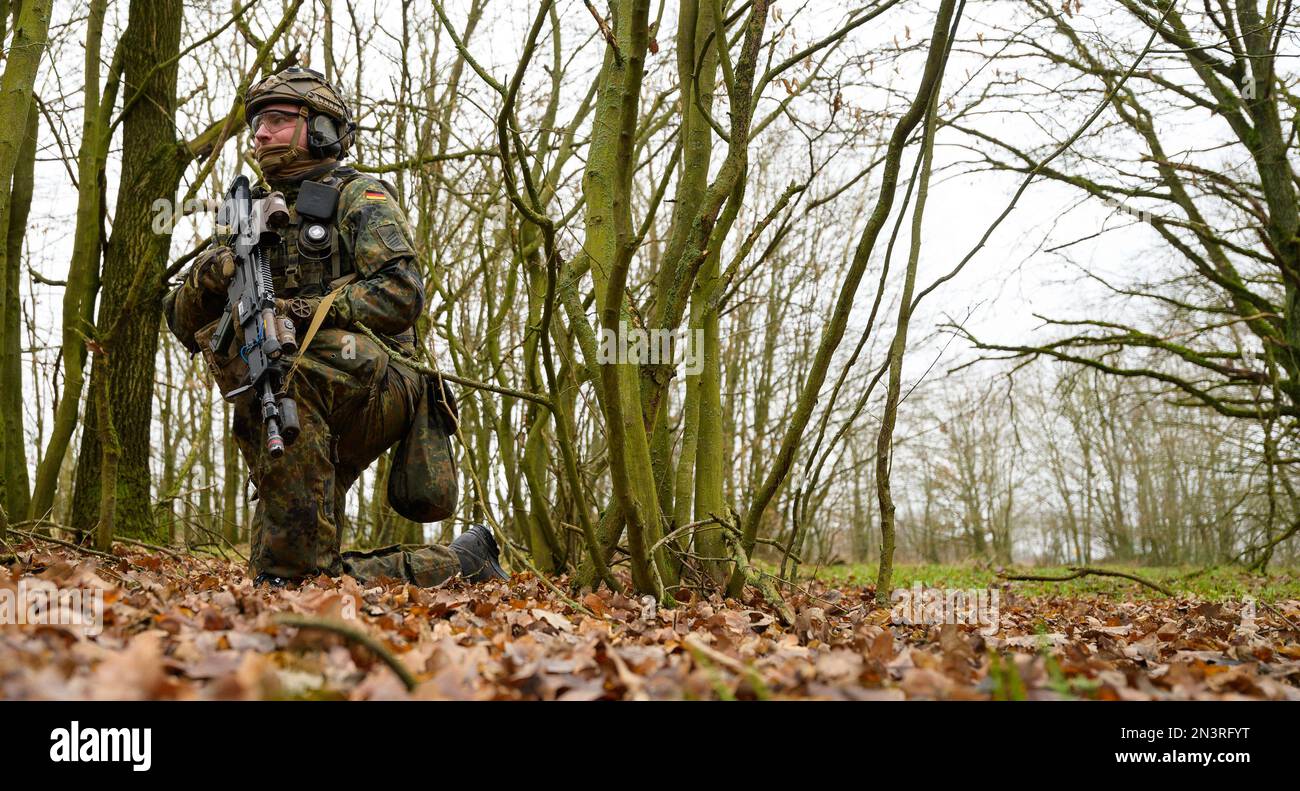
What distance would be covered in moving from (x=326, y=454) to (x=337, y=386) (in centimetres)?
28

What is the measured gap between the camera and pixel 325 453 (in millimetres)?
3672

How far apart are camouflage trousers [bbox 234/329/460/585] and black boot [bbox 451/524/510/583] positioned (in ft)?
0.40

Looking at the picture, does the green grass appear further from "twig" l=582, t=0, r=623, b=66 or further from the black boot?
"twig" l=582, t=0, r=623, b=66

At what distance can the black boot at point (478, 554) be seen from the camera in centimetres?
420

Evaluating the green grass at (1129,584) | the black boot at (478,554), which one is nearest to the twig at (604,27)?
the black boot at (478,554)

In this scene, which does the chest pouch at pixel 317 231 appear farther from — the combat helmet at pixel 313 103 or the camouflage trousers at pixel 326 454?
the camouflage trousers at pixel 326 454

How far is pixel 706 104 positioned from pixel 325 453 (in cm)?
246

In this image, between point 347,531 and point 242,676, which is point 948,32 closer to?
point 242,676

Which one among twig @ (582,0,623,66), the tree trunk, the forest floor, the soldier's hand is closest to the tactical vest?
the soldier's hand

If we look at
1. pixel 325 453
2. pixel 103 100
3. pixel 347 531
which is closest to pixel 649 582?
pixel 325 453

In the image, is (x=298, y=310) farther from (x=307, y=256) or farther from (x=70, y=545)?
(x=70, y=545)

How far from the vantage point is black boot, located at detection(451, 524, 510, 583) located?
4199 mm

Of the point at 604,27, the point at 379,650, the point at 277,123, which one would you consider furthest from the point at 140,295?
the point at 379,650
